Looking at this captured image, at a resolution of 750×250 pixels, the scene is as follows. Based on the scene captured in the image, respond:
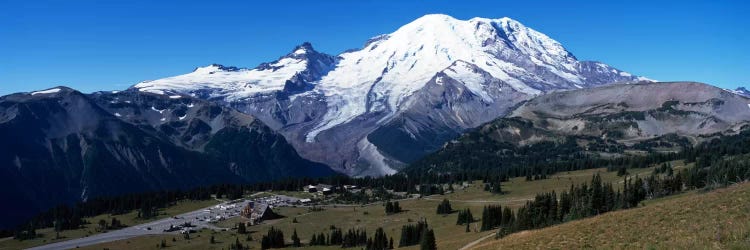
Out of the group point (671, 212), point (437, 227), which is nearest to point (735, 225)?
point (671, 212)

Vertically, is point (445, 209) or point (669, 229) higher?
point (669, 229)

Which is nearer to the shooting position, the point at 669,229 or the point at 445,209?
the point at 669,229

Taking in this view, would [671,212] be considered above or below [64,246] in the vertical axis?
above

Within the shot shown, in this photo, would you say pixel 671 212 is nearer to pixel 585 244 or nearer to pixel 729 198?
pixel 729 198

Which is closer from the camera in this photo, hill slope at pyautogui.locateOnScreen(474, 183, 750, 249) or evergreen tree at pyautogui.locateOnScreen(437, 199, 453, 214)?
hill slope at pyautogui.locateOnScreen(474, 183, 750, 249)

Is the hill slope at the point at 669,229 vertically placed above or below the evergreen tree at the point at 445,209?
above

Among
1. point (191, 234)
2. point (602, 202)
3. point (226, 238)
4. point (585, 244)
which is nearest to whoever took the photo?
point (585, 244)

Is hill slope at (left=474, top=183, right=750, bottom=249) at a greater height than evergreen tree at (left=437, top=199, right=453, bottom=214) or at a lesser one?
greater

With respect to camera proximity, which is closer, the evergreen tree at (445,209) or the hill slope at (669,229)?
the hill slope at (669,229)
